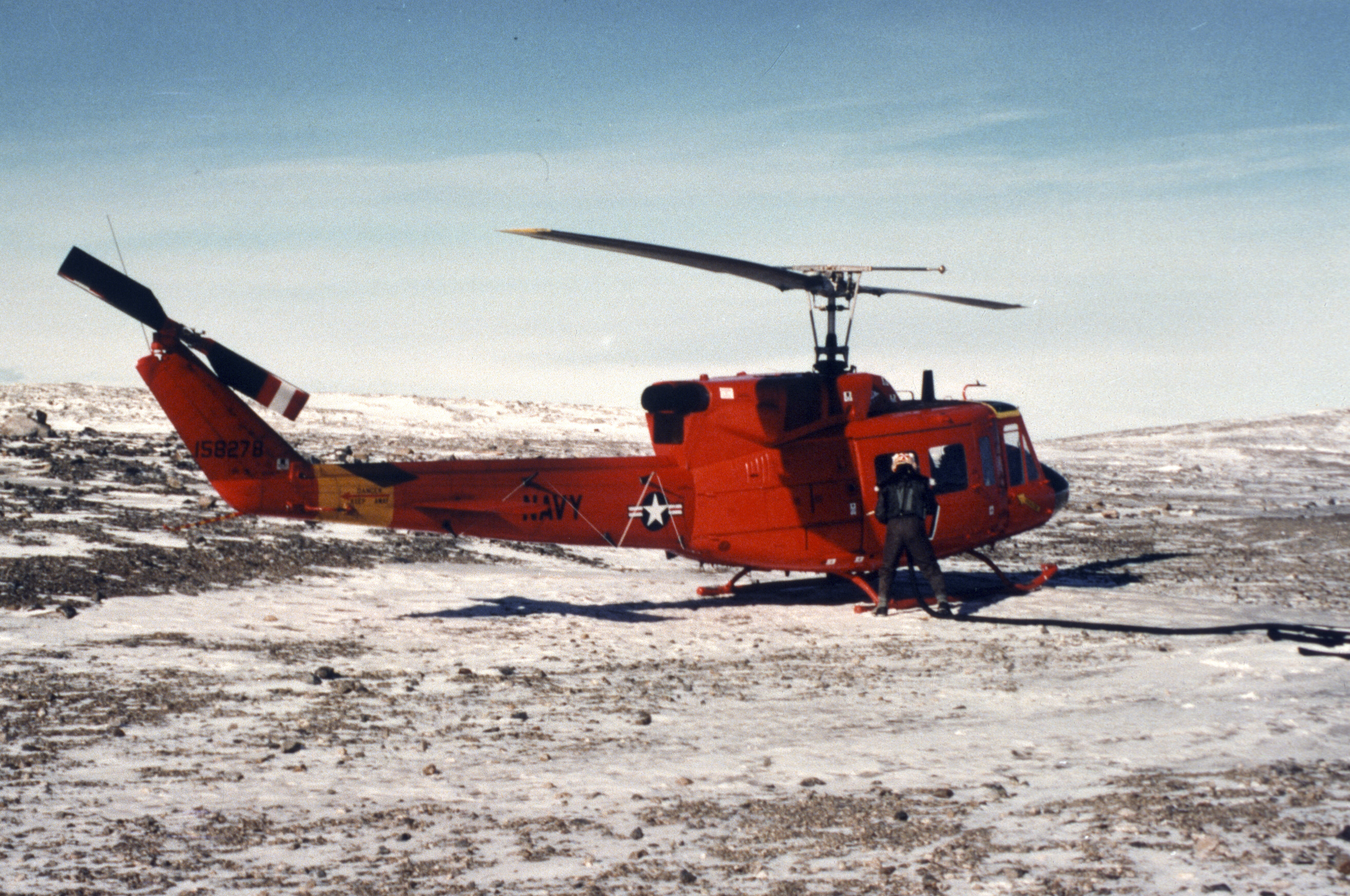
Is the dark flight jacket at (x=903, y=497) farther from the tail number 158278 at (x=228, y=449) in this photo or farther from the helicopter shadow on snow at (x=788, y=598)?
the tail number 158278 at (x=228, y=449)

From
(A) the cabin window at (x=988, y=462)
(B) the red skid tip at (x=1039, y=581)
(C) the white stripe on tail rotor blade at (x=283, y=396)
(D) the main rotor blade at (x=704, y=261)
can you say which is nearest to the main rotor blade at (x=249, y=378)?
(C) the white stripe on tail rotor blade at (x=283, y=396)

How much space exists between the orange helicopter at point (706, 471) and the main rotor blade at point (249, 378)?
0.6 inches

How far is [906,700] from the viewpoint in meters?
8.30

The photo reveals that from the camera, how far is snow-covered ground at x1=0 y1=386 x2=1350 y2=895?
509 centimetres

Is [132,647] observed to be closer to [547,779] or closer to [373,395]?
[547,779]

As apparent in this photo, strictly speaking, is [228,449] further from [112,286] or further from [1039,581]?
[1039,581]

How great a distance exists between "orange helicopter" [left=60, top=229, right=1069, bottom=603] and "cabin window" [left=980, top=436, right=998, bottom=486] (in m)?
0.02

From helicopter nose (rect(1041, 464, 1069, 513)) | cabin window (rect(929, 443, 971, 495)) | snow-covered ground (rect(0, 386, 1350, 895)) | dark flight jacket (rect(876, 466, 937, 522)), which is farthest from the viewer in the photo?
helicopter nose (rect(1041, 464, 1069, 513))

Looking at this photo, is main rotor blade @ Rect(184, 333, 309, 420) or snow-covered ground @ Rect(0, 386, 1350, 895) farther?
main rotor blade @ Rect(184, 333, 309, 420)

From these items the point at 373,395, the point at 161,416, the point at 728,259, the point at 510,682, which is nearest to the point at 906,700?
the point at 510,682

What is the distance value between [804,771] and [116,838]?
11.7 ft

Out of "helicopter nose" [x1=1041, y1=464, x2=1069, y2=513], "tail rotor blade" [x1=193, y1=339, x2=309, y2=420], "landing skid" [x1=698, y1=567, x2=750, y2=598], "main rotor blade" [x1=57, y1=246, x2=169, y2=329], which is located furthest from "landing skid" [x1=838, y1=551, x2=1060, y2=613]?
"main rotor blade" [x1=57, y1=246, x2=169, y2=329]

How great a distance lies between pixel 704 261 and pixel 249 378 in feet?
15.2

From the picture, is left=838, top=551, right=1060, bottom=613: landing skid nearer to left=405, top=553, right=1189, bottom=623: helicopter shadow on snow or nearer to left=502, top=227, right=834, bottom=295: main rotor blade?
left=405, top=553, right=1189, bottom=623: helicopter shadow on snow
